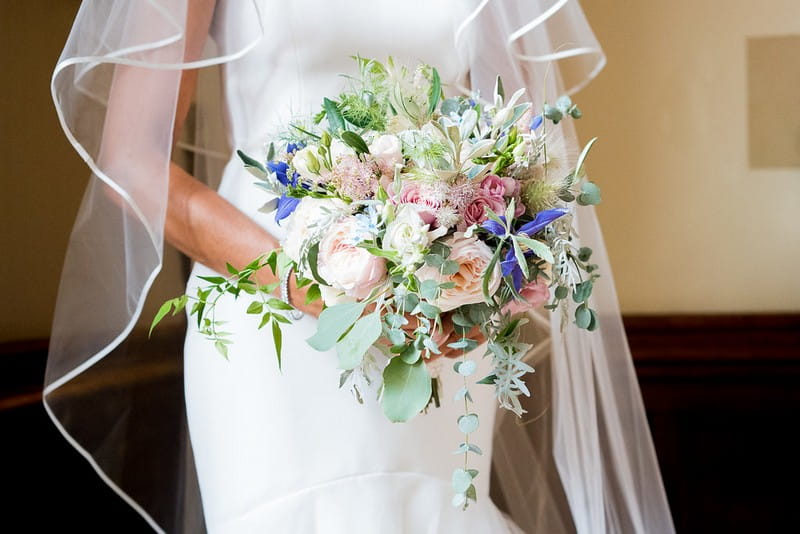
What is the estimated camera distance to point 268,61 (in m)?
1.32

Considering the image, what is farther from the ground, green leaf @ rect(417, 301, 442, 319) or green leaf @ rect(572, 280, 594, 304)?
green leaf @ rect(417, 301, 442, 319)

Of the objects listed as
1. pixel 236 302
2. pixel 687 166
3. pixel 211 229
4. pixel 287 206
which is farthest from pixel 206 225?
pixel 687 166

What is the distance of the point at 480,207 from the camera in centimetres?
95

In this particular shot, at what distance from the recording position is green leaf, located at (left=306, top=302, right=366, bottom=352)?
0.95m

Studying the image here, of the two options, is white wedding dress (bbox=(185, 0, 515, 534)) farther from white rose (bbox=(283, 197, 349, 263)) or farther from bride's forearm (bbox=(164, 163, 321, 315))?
white rose (bbox=(283, 197, 349, 263))

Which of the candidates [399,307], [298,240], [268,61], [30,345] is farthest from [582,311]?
[30,345]

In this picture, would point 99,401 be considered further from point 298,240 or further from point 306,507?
point 298,240

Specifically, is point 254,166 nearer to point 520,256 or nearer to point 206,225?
point 206,225

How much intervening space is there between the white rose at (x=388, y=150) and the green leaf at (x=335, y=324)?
0.17m

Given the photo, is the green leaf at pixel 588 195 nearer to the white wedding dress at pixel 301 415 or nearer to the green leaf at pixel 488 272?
the green leaf at pixel 488 272

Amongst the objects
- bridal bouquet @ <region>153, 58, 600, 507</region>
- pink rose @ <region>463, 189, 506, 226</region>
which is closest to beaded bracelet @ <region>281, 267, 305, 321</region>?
bridal bouquet @ <region>153, 58, 600, 507</region>

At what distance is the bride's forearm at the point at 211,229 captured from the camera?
1.20m

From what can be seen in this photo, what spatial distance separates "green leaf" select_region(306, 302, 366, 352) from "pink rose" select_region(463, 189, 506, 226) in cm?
16

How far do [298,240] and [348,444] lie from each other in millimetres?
366
